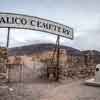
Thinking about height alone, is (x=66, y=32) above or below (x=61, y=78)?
above

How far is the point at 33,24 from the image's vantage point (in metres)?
15.2

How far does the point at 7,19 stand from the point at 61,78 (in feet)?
16.9

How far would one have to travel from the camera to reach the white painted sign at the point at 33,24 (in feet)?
47.3

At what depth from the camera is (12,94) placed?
986 centimetres

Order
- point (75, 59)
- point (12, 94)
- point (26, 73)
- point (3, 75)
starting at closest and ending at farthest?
1. point (12, 94)
2. point (3, 75)
3. point (26, 73)
4. point (75, 59)

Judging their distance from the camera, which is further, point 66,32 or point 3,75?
point 66,32

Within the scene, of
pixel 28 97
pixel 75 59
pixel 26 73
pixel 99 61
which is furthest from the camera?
pixel 99 61

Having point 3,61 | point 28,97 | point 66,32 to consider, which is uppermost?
point 66,32

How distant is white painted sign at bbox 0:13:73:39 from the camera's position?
1441 cm

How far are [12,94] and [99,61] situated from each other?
10.9 metres

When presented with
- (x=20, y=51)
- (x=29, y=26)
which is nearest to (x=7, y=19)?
(x=29, y=26)

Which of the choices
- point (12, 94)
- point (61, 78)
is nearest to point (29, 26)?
point (61, 78)

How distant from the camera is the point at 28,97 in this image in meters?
9.24

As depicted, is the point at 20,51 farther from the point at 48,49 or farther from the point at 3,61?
the point at 3,61
